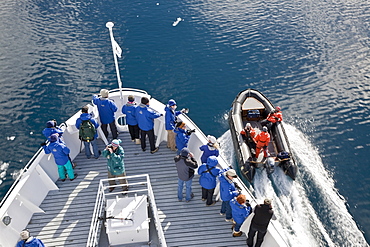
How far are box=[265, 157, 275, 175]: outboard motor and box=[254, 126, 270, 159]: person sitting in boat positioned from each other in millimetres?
411

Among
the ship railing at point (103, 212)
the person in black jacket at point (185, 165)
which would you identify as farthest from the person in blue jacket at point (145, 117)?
the person in black jacket at point (185, 165)

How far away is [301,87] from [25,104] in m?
17.7

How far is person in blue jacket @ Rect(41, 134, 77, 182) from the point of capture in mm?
9133

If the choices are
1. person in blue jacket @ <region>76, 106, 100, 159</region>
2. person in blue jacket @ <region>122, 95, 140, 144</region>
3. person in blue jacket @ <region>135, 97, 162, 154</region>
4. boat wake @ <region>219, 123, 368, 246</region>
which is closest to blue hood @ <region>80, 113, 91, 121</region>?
person in blue jacket @ <region>76, 106, 100, 159</region>

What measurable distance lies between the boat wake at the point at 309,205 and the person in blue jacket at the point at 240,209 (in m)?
5.28

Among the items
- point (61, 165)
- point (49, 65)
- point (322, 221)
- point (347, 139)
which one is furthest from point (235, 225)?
point (49, 65)

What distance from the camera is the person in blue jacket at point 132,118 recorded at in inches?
412

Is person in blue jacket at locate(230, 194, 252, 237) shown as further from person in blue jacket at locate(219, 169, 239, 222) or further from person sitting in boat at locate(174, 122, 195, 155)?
person sitting in boat at locate(174, 122, 195, 155)

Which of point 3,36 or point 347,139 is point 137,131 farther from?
point 3,36

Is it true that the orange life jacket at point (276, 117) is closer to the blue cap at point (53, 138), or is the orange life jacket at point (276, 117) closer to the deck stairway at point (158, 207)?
the deck stairway at point (158, 207)

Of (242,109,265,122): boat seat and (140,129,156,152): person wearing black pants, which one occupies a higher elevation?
(140,129,156,152): person wearing black pants

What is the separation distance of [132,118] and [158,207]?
3031mm

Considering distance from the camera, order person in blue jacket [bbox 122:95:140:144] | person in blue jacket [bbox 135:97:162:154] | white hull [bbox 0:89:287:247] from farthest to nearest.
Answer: person in blue jacket [bbox 122:95:140:144] < person in blue jacket [bbox 135:97:162:154] < white hull [bbox 0:89:287:247]

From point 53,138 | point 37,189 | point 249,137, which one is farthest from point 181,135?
point 249,137
